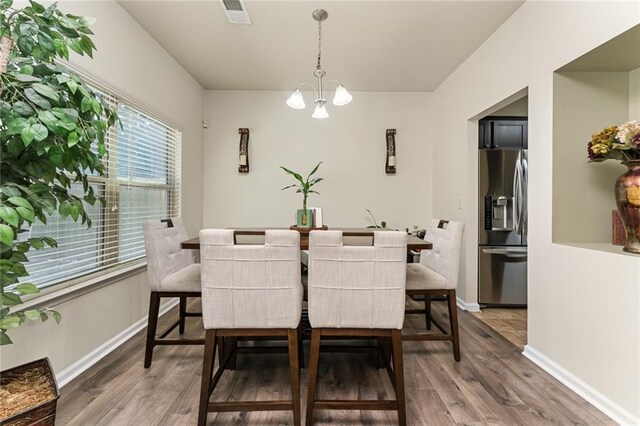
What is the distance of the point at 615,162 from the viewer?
208 centimetres

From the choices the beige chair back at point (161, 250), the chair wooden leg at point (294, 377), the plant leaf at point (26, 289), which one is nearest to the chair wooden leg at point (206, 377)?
the chair wooden leg at point (294, 377)

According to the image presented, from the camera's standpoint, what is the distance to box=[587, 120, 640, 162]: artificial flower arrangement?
164 cm

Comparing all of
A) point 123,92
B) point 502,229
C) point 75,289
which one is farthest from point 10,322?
point 502,229

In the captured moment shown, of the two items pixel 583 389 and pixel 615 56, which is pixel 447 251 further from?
pixel 615 56

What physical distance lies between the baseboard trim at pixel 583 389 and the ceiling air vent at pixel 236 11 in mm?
3359

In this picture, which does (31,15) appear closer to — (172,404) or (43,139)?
(43,139)

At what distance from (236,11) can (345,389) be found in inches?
111

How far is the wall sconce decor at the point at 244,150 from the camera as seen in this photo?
164 inches

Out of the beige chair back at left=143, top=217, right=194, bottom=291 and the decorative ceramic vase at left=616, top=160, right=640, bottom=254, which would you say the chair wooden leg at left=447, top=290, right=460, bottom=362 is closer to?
the decorative ceramic vase at left=616, top=160, right=640, bottom=254

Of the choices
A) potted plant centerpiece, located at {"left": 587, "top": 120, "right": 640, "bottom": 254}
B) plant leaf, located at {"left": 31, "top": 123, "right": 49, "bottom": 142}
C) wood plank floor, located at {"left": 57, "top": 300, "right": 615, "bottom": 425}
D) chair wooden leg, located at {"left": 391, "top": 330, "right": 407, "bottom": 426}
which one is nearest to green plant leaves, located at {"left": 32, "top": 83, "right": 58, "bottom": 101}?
plant leaf, located at {"left": 31, "top": 123, "right": 49, "bottom": 142}

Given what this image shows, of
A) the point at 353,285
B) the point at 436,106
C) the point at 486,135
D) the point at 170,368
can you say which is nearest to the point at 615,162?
the point at 486,135

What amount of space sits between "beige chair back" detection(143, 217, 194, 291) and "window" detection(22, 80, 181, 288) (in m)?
0.47

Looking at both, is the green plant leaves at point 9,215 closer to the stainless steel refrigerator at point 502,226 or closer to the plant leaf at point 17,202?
the plant leaf at point 17,202

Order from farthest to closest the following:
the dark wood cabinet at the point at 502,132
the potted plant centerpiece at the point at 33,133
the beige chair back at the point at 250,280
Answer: the dark wood cabinet at the point at 502,132 < the beige chair back at the point at 250,280 < the potted plant centerpiece at the point at 33,133
